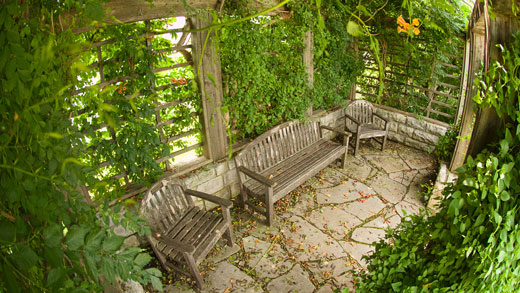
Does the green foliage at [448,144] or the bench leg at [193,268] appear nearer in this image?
the bench leg at [193,268]

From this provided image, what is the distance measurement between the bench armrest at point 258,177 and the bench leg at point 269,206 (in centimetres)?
8

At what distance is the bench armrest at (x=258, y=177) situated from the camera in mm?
4281

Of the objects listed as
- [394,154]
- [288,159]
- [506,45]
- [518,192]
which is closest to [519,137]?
[518,192]

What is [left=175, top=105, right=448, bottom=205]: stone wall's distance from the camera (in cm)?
479

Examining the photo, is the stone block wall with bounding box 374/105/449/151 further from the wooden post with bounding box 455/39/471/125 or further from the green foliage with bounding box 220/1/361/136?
the green foliage with bounding box 220/1/361/136

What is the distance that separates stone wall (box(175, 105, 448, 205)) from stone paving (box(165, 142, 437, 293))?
1.31 feet

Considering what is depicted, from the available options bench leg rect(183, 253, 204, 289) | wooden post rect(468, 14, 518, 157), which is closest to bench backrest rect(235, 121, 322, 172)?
bench leg rect(183, 253, 204, 289)

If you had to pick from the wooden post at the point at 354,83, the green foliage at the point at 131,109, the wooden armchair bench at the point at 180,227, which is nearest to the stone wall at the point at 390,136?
the wooden post at the point at 354,83

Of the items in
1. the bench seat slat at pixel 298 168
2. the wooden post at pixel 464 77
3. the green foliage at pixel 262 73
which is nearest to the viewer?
the green foliage at pixel 262 73

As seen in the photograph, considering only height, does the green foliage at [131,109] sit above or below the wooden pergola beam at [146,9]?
below

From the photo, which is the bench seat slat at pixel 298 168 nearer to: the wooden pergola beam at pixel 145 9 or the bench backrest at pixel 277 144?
the bench backrest at pixel 277 144

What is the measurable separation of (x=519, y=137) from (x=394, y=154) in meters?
5.15

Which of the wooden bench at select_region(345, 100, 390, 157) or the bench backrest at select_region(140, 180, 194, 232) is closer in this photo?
the bench backrest at select_region(140, 180, 194, 232)

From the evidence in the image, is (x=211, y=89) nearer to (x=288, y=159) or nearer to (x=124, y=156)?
(x=124, y=156)
